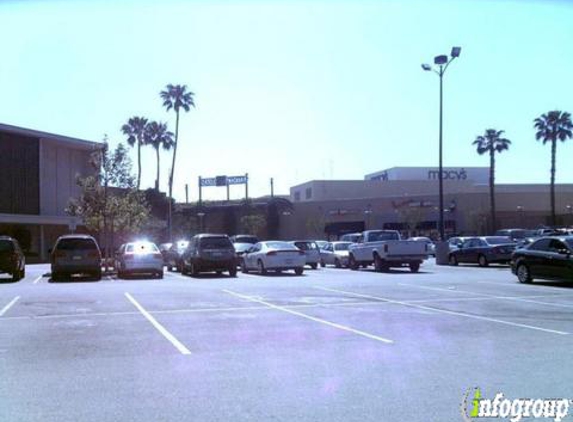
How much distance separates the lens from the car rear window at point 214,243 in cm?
2842

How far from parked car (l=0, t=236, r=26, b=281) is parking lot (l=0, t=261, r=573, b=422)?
407 inches

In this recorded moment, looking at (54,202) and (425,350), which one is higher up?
(54,202)

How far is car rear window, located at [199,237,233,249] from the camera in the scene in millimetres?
28422

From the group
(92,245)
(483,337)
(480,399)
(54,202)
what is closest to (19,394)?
(480,399)

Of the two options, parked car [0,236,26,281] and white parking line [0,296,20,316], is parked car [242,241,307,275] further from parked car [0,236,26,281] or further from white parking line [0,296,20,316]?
white parking line [0,296,20,316]

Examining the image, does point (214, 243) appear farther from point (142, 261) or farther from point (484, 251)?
point (484, 251)

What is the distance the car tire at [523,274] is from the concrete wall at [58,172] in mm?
46514

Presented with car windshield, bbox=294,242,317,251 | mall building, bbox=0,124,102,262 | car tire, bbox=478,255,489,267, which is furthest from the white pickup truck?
mall building, bbox=0,124,102,262

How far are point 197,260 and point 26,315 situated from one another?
1413 centimetres

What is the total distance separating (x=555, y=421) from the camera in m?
6.23

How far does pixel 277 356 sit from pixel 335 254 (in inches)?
1043

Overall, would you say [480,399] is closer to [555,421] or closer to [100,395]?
[555,421]

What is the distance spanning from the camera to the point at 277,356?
9383 millimetres

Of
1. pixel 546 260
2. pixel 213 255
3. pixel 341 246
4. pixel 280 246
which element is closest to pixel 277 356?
pixel 546 260
